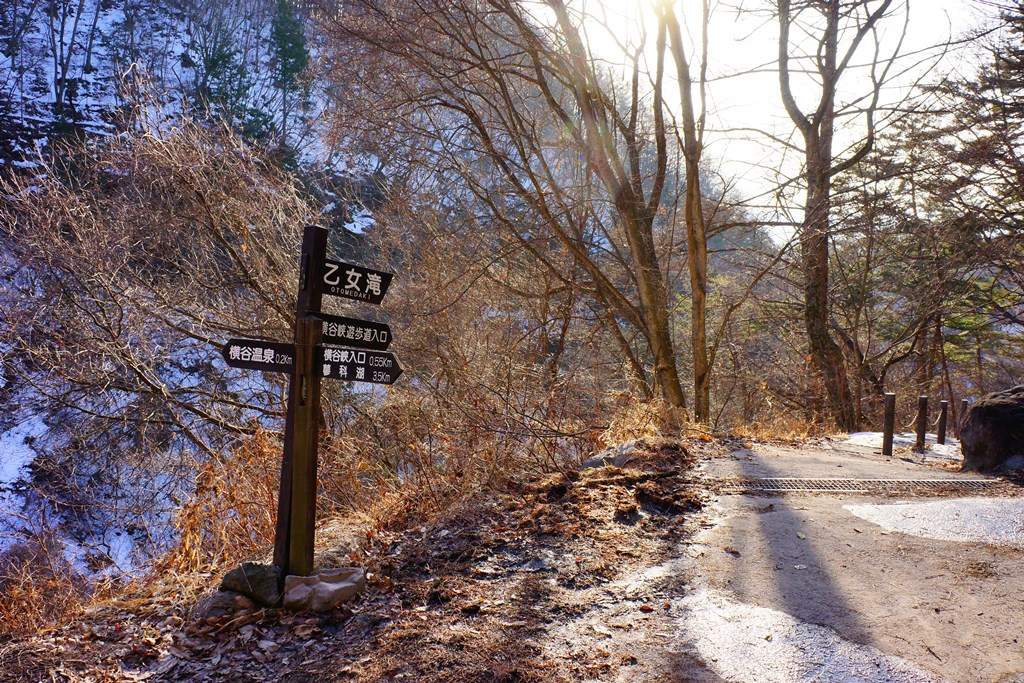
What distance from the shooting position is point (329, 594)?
3916 mm

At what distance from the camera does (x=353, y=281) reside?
14.2ft

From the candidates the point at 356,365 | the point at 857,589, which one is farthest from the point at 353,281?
the point at 857,589

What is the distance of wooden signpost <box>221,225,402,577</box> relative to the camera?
4.03m

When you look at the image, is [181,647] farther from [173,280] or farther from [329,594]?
[173,280]

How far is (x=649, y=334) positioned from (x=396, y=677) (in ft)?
29.4

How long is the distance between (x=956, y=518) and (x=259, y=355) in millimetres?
4809

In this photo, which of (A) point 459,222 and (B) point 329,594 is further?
(A) point 459,222

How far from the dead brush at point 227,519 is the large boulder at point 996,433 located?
6.71 metres

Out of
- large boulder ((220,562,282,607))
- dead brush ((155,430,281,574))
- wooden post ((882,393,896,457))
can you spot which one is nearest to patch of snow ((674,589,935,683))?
large boulder ((220,562,282,607))

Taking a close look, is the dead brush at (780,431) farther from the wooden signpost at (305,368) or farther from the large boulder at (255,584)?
the large boulder at (255,584)

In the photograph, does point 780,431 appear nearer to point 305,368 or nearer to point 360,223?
point 305,368

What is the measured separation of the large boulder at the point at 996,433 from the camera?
7.13 meters

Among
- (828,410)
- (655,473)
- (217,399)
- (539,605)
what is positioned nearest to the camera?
(539,605)

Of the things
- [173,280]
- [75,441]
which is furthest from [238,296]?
[75,441]
